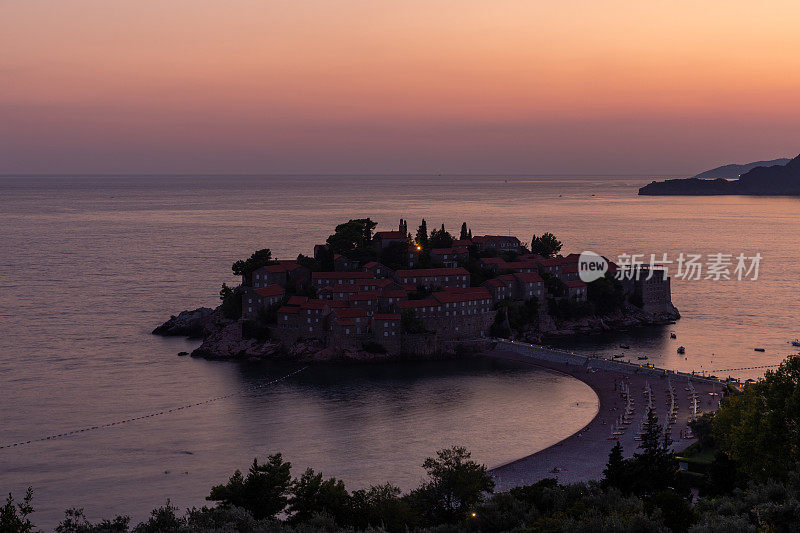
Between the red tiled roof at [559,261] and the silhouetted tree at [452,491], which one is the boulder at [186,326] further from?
the silhouetted tree at [452,491]

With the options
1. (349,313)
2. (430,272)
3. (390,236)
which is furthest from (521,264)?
(349,313)

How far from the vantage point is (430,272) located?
289ft

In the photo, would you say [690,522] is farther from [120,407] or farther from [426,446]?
[120,407]

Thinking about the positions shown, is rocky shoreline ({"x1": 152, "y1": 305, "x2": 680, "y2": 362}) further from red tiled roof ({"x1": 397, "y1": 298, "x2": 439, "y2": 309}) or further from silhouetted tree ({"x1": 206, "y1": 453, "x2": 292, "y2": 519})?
silhouetted tree ({"x1": 206, "y1": 453, "x2": 292, "y2": 519})

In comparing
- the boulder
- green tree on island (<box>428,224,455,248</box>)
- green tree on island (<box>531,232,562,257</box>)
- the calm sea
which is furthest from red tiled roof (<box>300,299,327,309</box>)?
green tree on island (<box>531,232,562,257</box>)

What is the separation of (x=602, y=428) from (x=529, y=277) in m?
35.2

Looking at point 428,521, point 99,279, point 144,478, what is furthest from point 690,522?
point 99,279

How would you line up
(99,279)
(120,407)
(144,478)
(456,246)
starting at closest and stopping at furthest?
(144,478) → (120,407) → (456,246) → (99,279)

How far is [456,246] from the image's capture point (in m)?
98.0

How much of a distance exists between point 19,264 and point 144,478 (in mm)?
104165

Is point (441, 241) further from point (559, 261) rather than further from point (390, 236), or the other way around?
point (559, 261)

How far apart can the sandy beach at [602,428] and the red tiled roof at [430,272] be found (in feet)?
58.9

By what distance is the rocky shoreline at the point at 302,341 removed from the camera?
248ft

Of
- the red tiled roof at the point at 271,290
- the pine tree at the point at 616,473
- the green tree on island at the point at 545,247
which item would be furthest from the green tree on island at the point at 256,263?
the pine tree at the point at 616,473
